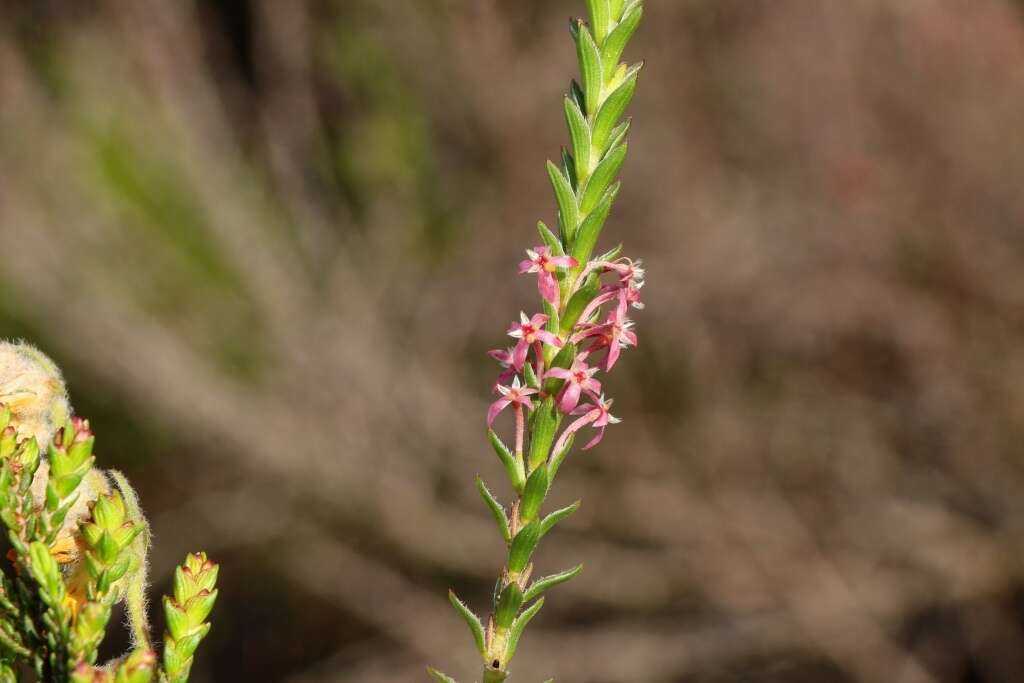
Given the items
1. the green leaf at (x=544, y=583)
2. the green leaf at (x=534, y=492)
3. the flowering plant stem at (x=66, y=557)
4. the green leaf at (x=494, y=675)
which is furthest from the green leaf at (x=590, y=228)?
the flowering plant stem at (x=66, y=557)

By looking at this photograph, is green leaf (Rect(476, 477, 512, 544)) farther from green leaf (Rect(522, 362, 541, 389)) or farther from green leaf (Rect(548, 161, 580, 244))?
green leaf (Rect(548, 161, 580, 244))

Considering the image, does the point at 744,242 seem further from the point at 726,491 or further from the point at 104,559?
the point at 104,559

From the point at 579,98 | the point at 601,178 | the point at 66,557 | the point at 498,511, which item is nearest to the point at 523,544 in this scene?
the point at 498,511

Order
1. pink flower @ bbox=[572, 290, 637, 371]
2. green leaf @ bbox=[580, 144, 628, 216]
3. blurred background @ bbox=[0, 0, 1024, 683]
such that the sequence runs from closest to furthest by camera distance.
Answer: green leaf @ bbox=[580, 144, 628, 216]
pink flower @ bbox=[572, 290, 637, 371]
blurred background @ bbox=[0, 0, 1024, 683]

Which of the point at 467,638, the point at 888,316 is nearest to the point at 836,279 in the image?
the point at 888,316

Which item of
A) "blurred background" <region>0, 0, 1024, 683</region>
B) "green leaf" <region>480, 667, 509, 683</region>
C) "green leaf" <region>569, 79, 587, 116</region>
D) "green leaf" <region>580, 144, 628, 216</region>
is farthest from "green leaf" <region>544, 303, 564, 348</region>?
"blurred background" <region>0, 0, 1024, 683</region>

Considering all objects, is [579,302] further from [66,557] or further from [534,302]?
[534,302]
